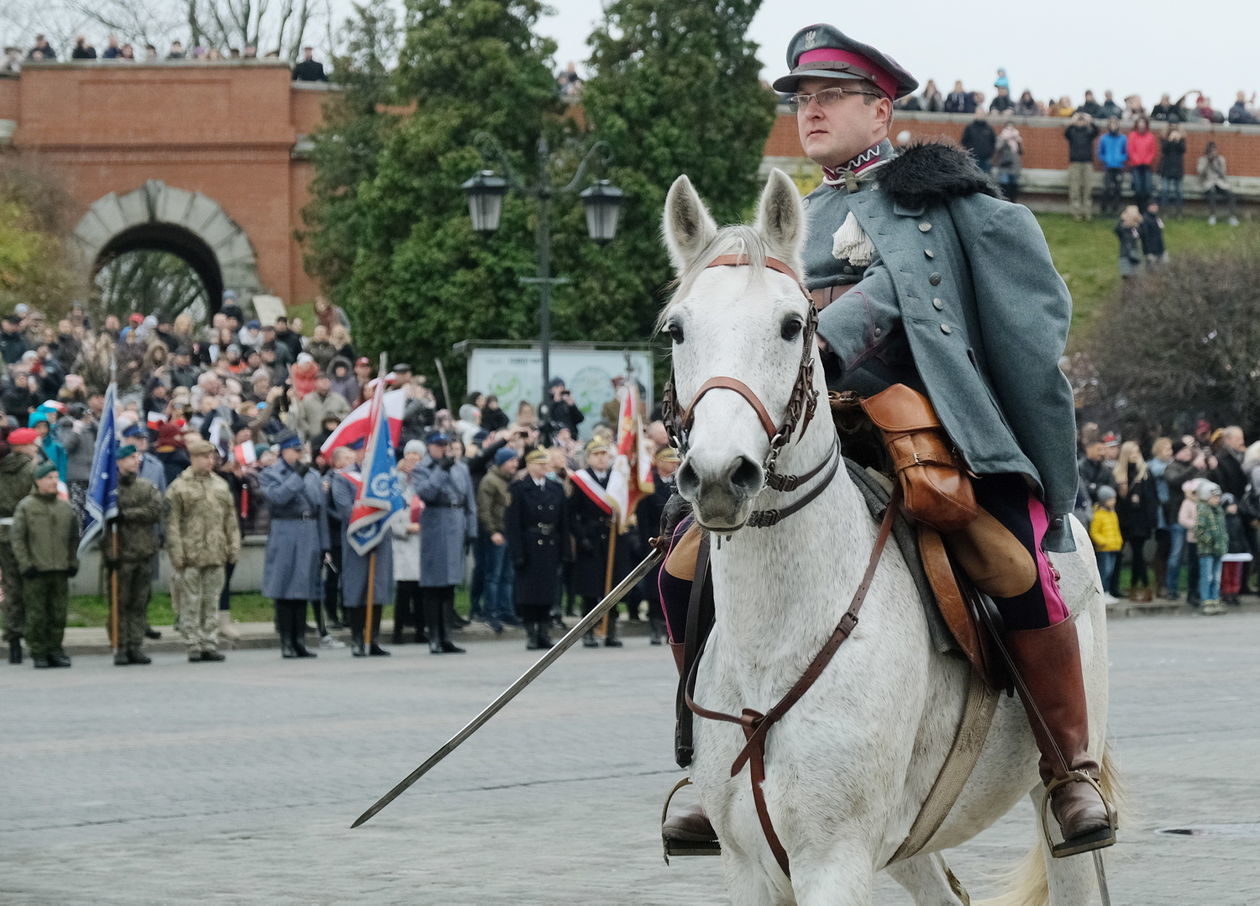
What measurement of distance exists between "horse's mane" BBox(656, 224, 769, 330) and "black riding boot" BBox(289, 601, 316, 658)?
1746 cm

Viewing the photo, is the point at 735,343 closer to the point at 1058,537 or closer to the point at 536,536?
the point at 1058,537

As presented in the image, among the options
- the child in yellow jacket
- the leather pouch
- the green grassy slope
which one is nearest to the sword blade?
the leather pouch

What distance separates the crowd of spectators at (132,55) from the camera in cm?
5441

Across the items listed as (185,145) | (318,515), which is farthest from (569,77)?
(318,515)

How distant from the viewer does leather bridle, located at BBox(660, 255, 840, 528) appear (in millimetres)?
4824

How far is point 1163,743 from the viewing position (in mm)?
13570

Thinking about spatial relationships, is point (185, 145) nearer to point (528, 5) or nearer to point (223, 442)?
point (528, 5)

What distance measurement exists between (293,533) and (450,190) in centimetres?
2442

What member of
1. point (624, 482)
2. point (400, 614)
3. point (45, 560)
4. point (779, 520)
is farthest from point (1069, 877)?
point (400, 614)

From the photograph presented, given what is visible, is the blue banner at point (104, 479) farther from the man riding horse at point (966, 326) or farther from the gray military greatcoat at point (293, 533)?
the man riding horse at point (966, 326)

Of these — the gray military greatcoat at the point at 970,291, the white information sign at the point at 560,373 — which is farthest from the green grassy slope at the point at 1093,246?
the gray military greatcoat at the point at 970,291

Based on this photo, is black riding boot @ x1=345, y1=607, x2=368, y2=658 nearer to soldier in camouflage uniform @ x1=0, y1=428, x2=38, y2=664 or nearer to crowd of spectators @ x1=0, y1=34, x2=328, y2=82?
soldier in camouflage uniform @ x1=0, y1=428, x2=38, y2=664

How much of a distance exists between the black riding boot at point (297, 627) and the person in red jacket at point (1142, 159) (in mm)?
41053

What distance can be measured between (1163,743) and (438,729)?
15.7 feet
